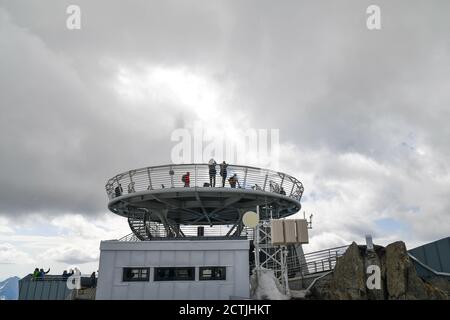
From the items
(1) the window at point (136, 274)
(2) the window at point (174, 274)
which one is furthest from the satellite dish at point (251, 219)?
(1) the window at point (136, 274)

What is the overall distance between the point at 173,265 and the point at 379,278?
10.9 meters

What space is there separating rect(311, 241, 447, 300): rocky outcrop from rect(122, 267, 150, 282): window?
10.1 m

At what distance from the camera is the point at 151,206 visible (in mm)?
28047

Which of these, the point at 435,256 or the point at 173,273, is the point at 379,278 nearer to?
the point at 435,256

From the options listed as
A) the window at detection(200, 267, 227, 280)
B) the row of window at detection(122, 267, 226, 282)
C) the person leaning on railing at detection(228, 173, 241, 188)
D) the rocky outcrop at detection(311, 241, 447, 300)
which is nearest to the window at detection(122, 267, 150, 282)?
the row of window at detection(122, 267, 226, 282)

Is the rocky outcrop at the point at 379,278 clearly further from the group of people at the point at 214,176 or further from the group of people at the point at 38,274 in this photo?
the group of people at the point at 38,274

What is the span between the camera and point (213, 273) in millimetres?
17312

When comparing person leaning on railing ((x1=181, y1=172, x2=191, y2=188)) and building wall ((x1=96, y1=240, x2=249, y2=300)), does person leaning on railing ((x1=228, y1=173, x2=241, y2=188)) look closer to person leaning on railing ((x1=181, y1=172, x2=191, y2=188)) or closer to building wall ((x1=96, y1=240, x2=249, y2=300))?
person leaning on railing ((x1=181, y1=172, x2=191, y2=188))

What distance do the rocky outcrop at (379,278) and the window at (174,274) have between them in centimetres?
787

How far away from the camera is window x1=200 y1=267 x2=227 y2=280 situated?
17.2 meters

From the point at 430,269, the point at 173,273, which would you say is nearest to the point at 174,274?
the point at 173,273

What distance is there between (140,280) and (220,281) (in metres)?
4.20

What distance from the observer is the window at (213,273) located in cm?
1723
